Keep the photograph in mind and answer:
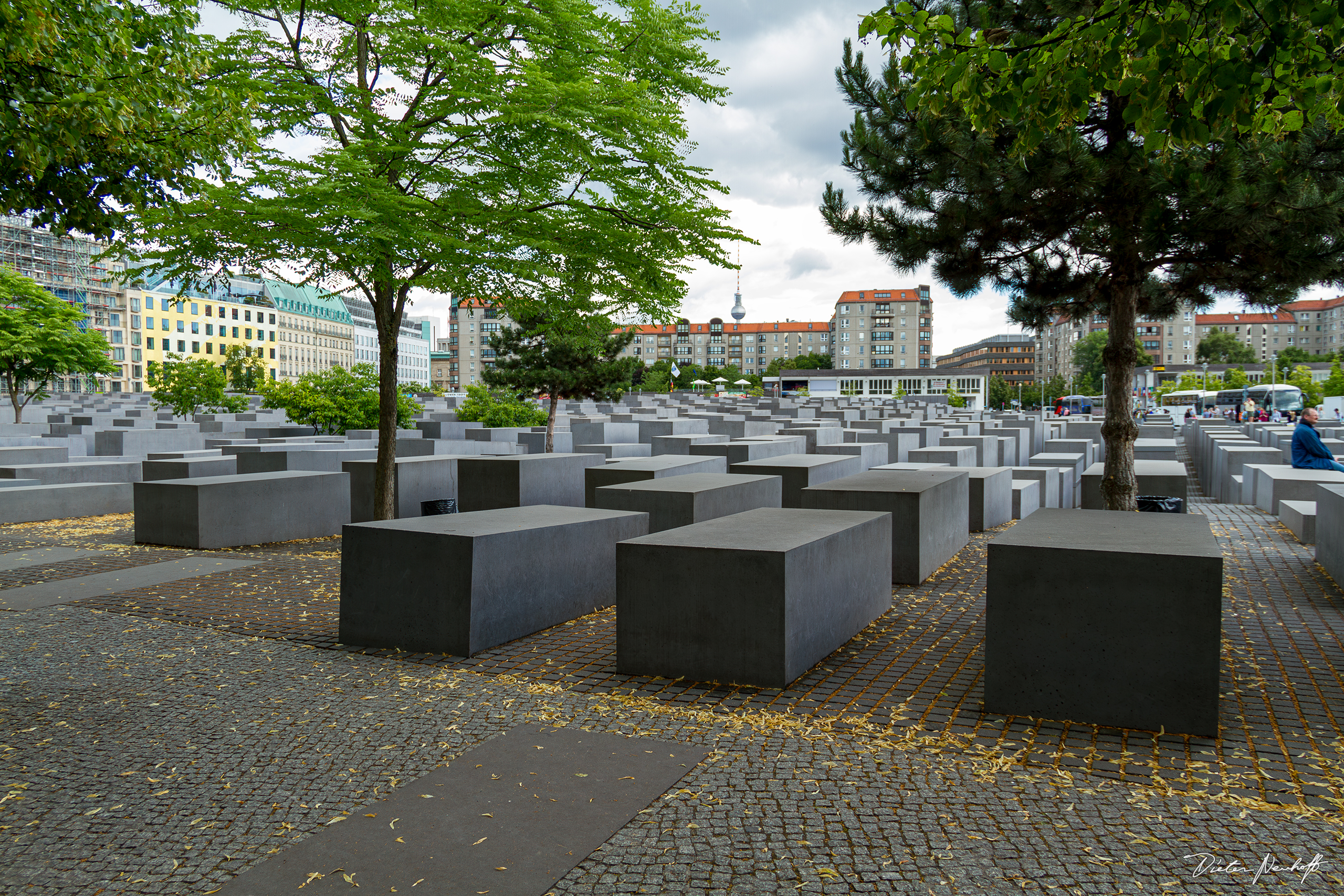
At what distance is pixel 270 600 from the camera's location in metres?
8.00

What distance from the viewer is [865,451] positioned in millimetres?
17078

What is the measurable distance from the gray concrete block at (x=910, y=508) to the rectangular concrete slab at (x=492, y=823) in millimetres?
4570

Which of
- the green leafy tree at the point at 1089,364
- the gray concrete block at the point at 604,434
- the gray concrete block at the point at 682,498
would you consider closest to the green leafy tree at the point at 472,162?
the gray concrete block at the point at 682,498

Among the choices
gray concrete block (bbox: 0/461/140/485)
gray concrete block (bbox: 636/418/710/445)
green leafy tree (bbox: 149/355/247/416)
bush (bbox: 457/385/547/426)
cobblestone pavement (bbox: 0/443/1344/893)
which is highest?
green leafy tree (bbox: 149/355/247/416)

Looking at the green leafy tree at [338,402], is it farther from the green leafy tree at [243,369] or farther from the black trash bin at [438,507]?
the green leafy tree at [243,369]

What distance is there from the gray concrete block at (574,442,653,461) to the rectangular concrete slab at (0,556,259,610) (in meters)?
7.53

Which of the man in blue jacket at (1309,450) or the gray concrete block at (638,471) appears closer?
the gray concrete block at (638,471)

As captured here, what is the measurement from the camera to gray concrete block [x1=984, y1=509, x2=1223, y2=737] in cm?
461

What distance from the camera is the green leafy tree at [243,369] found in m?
83.1

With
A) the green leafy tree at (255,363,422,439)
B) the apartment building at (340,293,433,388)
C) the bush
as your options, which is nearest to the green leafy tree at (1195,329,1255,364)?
the apartment building at (340,293,433,388)

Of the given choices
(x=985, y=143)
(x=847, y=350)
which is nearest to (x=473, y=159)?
(x=985, y=143)

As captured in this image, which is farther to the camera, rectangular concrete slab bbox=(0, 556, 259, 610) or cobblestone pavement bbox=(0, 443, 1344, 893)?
rectangular concrete slab bbox=(0, 556, 259, 610)

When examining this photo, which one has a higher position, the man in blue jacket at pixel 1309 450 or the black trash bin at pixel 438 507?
the man in blue jacket at pixel 1309 450

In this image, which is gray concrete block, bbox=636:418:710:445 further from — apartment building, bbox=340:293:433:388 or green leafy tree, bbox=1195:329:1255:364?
apartment building, bbox=340:293:433:388
